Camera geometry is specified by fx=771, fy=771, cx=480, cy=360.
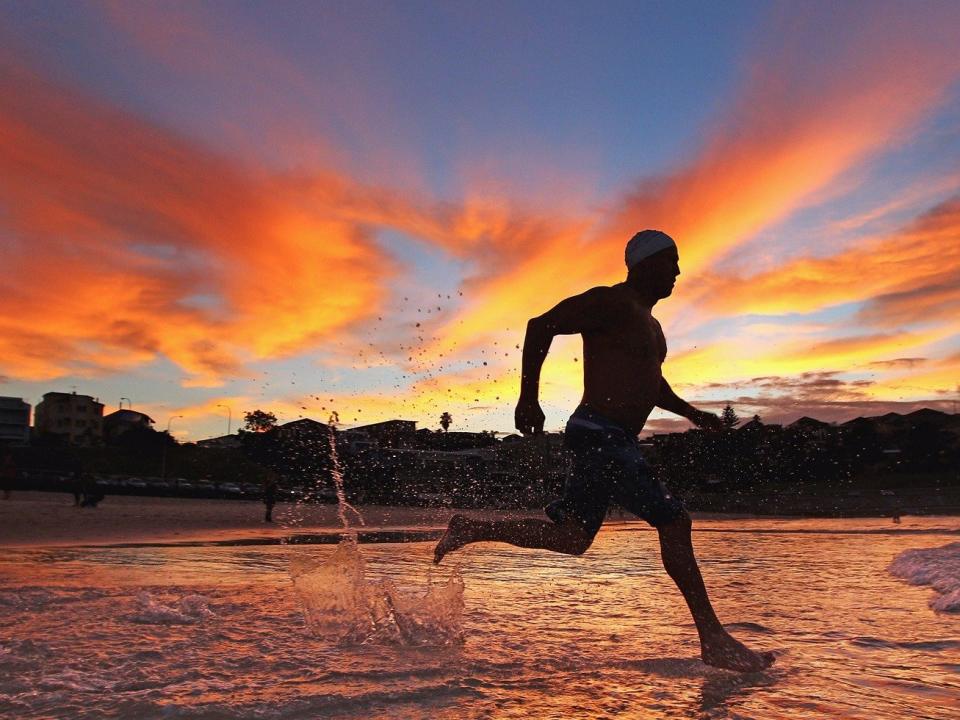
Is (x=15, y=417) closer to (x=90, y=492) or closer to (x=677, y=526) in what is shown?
(x=90, y=492)

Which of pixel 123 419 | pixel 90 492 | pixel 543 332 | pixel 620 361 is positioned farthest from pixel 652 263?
pixel 123 419

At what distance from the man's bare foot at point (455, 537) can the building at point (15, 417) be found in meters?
150

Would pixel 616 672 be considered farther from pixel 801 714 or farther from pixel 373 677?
pixel 373 677

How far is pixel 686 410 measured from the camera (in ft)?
13.8

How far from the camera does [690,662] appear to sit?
11.1 feet

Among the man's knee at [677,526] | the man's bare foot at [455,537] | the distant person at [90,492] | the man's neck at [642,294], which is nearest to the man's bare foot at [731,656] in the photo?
the man's knee at [677,526]

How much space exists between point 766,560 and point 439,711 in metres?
8.04

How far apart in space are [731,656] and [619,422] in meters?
1.08

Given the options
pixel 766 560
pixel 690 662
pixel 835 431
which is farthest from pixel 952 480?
pixel 690 662

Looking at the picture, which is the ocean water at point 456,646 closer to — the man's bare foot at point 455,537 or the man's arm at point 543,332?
the man's bare foot at point 455,537

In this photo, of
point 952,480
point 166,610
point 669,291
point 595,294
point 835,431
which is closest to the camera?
point 595,294

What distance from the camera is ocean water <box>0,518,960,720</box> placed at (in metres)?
2.72

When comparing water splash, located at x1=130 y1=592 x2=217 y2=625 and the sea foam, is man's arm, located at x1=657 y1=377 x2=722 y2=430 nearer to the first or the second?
the sea foam

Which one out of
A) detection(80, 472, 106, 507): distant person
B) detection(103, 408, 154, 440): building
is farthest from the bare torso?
detection(103, 408, 154, 440): building
